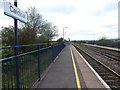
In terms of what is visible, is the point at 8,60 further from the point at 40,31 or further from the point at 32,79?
the point at 40,31

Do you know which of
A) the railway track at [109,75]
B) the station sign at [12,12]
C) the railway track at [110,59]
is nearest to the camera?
the station sign at [12,12]

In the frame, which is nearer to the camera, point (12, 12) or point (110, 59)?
point (12, 12)

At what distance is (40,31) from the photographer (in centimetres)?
2123

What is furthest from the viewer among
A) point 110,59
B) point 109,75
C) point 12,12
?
point 110,59

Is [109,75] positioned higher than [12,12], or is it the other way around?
[12,12]

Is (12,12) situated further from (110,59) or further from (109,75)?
(110,59)

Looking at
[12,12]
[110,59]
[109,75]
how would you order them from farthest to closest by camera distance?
[110,59] → [109,75] → [12,12]

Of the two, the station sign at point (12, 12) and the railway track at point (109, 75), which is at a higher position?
the station sign at point (12, 12)

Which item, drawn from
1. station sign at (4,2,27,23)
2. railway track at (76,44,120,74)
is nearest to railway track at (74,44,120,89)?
railway track at (76,44,120,74)

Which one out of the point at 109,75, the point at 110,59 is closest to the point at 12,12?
the point at 109,75

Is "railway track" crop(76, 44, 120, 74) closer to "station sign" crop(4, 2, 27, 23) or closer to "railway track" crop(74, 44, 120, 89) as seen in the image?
"railway track" crop(74, 44, 120, 89)

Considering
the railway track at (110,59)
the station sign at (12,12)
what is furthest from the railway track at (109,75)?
the station sign at (12,12)

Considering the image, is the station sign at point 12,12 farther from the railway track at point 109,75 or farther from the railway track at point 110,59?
the railway track at point 110,59

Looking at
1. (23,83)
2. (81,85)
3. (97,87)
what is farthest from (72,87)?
(23,83)
